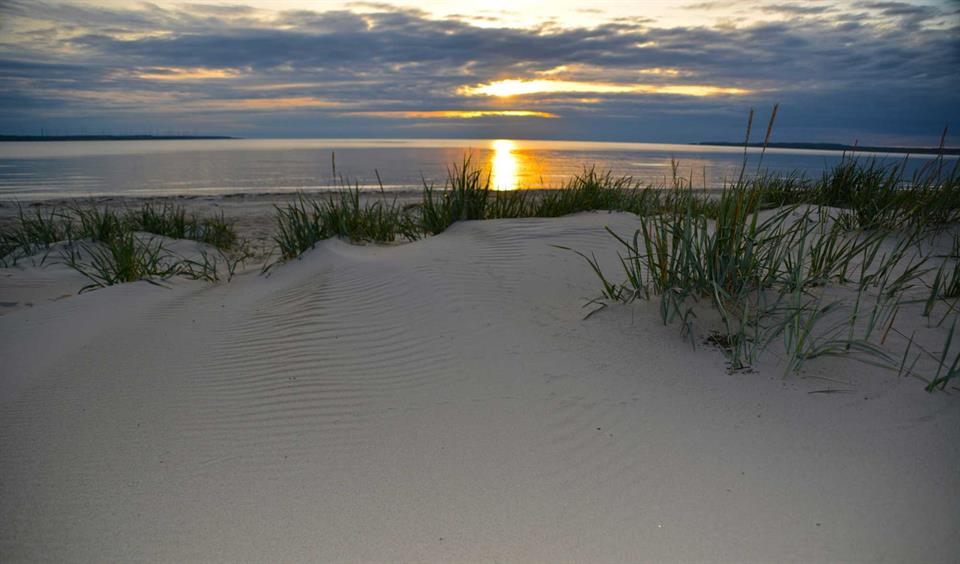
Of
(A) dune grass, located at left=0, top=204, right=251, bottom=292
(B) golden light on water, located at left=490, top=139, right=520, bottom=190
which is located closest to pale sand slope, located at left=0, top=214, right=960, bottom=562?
(A) dune grass, located at left=0, top=204, right=251, bottom=292

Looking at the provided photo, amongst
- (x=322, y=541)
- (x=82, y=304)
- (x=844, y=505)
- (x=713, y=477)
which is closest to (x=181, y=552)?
(x=322, y=541)

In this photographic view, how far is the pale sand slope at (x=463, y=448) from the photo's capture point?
1.67 metres

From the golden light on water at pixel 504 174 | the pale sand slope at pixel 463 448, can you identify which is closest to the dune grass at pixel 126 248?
the pale sand slope at pixel 463 448

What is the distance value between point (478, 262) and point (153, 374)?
91.6 inches

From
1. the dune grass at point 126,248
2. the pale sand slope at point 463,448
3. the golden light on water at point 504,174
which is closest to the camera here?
the pale sand slope at point 463,448

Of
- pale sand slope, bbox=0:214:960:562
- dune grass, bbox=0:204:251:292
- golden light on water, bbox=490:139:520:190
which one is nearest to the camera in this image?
pale sand slope, bbox=0:214:960:562

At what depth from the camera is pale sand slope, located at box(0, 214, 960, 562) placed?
167 centimetres

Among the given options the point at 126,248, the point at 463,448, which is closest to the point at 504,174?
the point at 126,248

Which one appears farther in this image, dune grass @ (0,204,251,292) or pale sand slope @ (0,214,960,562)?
dune grass @ (0,204,251,292)

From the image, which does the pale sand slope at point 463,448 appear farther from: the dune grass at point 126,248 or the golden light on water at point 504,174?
the golden light on water at point 504,174

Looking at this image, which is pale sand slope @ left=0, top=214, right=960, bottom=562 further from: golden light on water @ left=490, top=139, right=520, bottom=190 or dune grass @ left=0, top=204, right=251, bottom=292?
golden light on water @ left=490, top=139, right=520, bottom=190

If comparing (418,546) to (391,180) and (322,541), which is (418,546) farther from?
(391,180)

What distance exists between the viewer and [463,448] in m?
2.11

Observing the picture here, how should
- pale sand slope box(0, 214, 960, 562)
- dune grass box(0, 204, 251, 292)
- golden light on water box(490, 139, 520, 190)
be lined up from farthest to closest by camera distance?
1. golden light on water box(490, 139, 520, 190)
2. dune grass box(0, 204, 251, 292)
3. pale sand slope box(0, 214, 960, 562)
